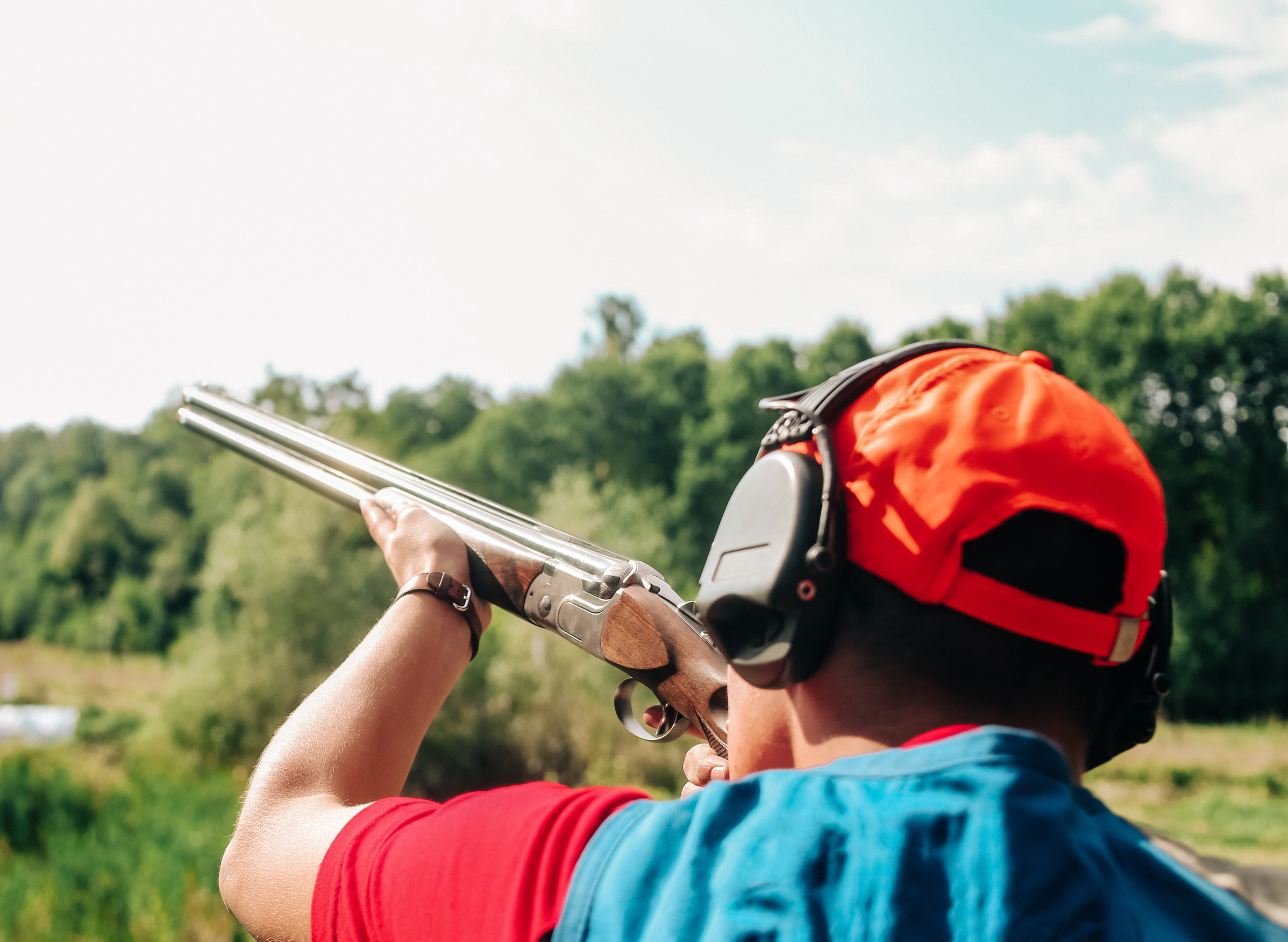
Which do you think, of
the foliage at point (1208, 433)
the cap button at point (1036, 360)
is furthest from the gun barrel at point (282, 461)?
the foliage at point (1208, 433)

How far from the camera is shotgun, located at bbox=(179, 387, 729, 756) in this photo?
274 cm

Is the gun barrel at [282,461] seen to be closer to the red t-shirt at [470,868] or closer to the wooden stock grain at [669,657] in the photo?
the wooden stock grain at [669,657]

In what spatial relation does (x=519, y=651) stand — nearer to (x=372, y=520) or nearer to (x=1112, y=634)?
(x=372, y=520)

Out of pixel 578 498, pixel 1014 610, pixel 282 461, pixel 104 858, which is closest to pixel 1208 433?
pixel 578 498

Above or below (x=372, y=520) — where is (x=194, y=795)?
below

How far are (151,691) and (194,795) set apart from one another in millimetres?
29763

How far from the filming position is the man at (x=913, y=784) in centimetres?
105

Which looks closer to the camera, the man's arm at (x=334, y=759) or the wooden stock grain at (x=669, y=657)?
the man's arm at (x=334, y=759)

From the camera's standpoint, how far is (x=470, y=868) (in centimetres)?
127

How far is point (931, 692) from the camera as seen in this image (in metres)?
1.26

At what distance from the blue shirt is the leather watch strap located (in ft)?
3.75

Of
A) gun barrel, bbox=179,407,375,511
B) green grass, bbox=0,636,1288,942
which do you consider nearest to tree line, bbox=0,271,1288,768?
green grass, bbox=0,636,1288,942

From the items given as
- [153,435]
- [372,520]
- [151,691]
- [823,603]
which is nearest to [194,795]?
[372,520]

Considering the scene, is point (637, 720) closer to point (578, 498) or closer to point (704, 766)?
point (704, 766)
